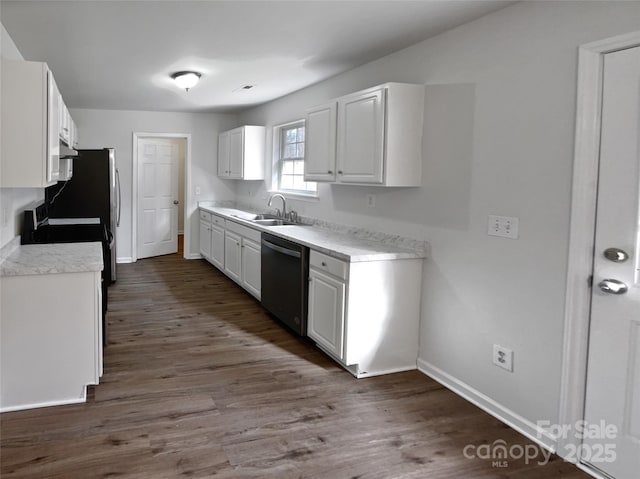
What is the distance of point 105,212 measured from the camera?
596 cm

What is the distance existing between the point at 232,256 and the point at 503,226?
380 cm

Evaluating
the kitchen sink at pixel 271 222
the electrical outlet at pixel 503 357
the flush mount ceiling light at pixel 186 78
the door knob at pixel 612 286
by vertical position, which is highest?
the flush mount ceiling light at pixel 186 78

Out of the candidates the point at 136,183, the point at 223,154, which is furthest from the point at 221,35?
the point at 136,183

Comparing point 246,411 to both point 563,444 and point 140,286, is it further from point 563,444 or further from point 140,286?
point 140,286

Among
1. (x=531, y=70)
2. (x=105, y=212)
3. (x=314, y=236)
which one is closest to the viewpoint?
(x=531, y=70)

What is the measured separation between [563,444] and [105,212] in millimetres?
5190

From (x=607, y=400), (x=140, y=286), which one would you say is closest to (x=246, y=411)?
(x=607, y=400)

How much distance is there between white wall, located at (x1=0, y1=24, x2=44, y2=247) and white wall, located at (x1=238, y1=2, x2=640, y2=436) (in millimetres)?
2566

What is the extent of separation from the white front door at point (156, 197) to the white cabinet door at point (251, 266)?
9.70 feet

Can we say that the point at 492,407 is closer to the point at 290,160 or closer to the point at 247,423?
the point at 247,423

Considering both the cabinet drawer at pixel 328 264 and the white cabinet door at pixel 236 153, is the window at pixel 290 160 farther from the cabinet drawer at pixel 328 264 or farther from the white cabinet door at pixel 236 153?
the cabinet drawer at pixel 328 264

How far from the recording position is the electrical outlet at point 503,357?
110 inches

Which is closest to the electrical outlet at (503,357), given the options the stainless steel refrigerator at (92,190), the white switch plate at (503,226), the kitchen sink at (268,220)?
the white switch plate at (503,226)

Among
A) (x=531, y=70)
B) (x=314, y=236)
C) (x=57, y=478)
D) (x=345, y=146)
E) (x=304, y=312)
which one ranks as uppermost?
(x=531, y=70)
